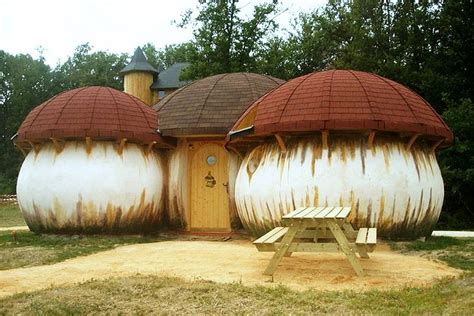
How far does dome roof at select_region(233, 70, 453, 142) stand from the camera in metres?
9.96

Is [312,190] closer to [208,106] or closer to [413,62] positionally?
[208,106]

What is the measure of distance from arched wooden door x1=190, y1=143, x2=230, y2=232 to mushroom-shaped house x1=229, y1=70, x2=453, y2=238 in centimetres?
208

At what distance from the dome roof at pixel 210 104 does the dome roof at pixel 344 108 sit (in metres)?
1.43

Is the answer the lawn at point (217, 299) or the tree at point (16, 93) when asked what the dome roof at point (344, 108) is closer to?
the lawn at point (217, 299)

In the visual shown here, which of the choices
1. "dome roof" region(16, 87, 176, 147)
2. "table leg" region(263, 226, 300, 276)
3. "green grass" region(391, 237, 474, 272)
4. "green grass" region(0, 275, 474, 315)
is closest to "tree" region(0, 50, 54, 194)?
"dome roof" region(16, 87, 176, 147)

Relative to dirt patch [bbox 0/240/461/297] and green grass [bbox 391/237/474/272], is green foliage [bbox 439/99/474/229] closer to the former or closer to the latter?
green grass [bbox 391/237/474/272]

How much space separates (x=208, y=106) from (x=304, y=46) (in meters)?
16.1

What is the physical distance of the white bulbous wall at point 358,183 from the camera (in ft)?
32.7

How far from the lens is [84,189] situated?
11586 millimetres

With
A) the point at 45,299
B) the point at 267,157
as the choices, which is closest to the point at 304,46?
the point at 267,157

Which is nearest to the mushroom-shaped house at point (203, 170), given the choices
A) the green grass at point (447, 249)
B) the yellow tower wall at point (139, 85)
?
the green grass at point (447, 249)

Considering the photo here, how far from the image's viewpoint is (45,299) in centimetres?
554

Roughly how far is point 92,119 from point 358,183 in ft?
19.2

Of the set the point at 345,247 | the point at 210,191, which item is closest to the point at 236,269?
the point at 345,247
